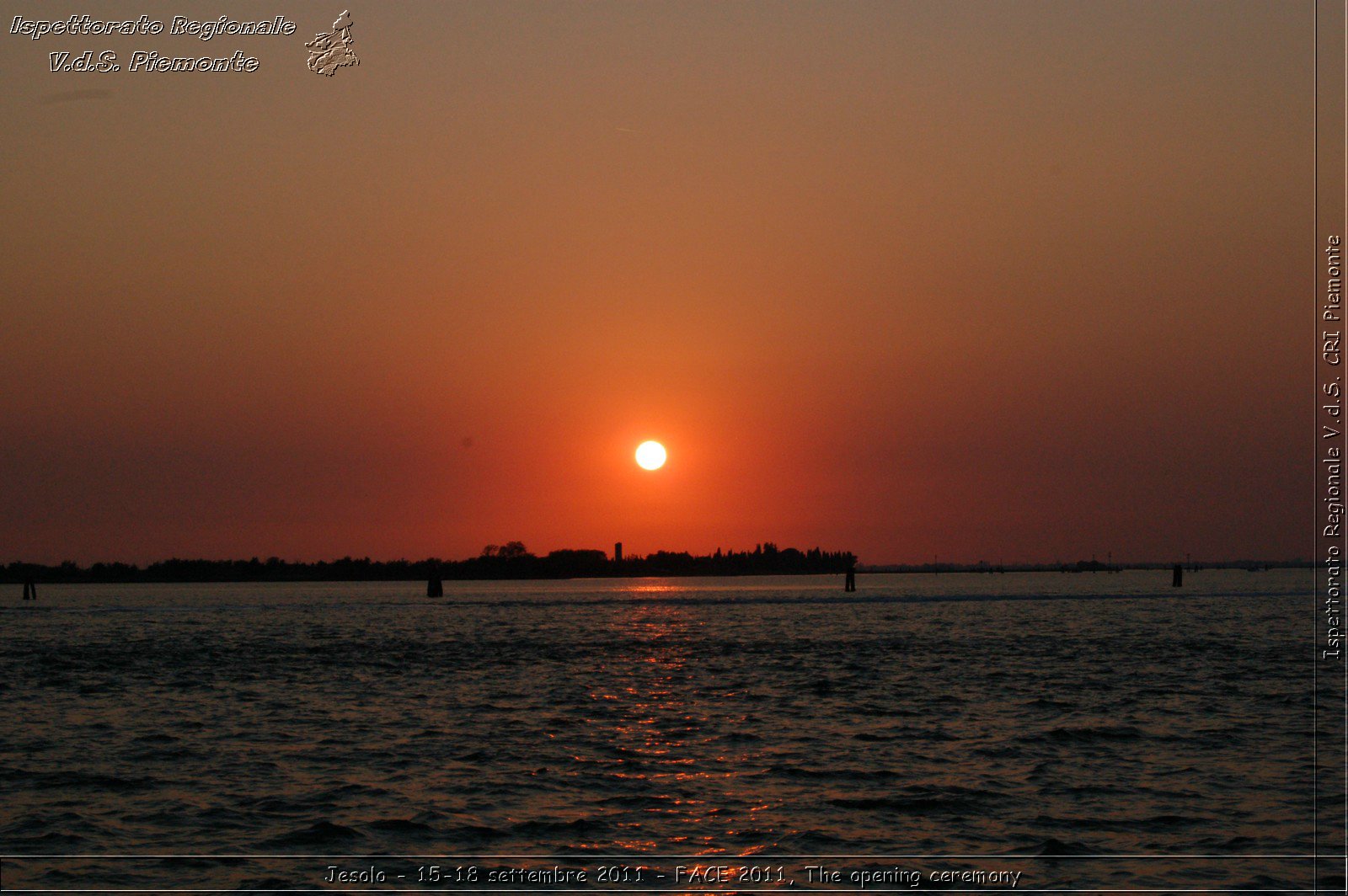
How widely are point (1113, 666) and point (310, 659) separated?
33.3 meters

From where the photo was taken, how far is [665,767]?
23.7m

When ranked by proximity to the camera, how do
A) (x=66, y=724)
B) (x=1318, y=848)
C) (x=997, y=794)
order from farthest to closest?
(x=66, y=724), (x=997, y=794), (x=1318, y=848)

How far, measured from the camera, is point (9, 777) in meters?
22.9

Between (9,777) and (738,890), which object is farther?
(9,777)

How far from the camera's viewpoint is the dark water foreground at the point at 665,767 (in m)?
16.7

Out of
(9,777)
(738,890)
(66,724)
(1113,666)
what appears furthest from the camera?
(1113,666)

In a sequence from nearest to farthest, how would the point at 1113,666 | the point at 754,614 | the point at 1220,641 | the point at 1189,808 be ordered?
the point at 1189,808 → the point at 1113,666 → the point at 1220,641 → the point at 754,614

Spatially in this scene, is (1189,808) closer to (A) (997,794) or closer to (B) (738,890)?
(A) (997,794)

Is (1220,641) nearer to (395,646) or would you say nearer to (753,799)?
(395,646)

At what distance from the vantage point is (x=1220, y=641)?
5647 centimetres

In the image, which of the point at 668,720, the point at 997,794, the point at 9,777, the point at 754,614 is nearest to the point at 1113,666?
the point at 668,720

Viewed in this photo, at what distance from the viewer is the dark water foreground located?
16.7 metres

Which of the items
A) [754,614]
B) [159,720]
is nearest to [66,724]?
[159,720]

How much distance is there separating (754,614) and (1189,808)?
7488cm
